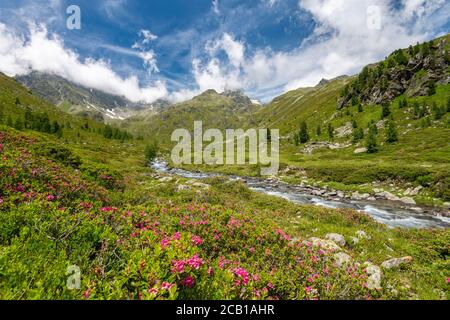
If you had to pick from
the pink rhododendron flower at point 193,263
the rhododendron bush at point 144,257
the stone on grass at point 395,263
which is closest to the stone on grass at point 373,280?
the rhododendron bush at point 144,257

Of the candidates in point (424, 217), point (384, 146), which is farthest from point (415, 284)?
point (384, 146)

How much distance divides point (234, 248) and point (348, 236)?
9.69m

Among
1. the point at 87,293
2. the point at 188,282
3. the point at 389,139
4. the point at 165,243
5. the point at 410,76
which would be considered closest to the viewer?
the point at 87,293

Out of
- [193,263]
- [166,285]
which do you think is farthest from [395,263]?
[166,285]

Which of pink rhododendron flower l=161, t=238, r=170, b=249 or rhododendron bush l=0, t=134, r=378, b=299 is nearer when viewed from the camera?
rhododendron bush l=0, t=134, r=378, b=299

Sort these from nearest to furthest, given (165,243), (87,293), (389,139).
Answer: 1. (87,293)
2. (165,243)
3. (389,139)

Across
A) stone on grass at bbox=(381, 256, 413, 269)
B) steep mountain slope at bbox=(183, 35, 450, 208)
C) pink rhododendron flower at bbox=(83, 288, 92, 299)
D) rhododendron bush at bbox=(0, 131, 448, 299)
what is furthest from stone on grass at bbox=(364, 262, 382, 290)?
steep mountain slope at bbox=(183, 35, 450, 208)

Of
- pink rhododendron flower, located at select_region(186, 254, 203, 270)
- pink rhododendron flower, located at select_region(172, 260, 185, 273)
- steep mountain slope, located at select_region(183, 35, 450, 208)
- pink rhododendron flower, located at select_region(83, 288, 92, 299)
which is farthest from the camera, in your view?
steep mountain slope, located at select_region(183, 35, 450, 208)

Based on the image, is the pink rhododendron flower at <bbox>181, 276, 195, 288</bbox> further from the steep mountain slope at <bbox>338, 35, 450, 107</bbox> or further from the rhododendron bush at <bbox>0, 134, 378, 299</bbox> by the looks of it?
the steep mountain slope at <bbox>338, 35, 450, 107</bbox>

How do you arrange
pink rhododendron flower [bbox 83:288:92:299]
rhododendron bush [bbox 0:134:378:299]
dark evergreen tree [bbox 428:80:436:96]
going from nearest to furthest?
1. pink rhododendron flower [bbox 83:288:92:299]
2. rhododendron bush [bbox 0:134:378:299]
3. dark evergreen tree [bbox 428:80:436:96]

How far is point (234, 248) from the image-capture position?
24.6 feet

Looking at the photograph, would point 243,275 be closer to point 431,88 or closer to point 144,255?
point 144,255

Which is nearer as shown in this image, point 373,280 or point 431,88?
point 373,280

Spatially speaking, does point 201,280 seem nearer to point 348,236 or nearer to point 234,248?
point 234,248
